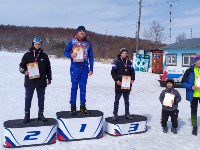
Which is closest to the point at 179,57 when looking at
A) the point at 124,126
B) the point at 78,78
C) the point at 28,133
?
the point at 124,126

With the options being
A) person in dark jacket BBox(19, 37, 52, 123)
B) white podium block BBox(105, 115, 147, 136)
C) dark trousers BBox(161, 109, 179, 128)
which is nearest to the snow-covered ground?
white podium block BBox(105, 115, 147, 136)

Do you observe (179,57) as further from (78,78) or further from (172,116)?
(78,78)

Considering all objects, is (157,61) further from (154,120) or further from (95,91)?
(154,120)

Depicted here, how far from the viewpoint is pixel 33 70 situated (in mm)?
5910

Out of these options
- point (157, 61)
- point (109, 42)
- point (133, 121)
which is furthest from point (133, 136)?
point (109, 42)

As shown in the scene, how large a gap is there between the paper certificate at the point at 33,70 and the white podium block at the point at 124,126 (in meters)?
2.02

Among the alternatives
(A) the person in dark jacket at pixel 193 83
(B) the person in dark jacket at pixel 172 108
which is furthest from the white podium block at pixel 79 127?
(A) the person in dark jacket at pixel 193 83

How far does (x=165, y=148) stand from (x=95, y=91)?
8.36 metres

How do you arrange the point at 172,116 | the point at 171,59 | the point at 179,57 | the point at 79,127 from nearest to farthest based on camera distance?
the point at 79,127 < the point at 172,116 < the point at 179,57 < the point at 171,59

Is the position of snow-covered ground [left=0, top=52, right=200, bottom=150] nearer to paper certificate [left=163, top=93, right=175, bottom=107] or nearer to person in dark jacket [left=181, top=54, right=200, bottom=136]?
paper certificate [left=163, top=93, right=175, bottom=107]

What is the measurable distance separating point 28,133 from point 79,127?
1079mm

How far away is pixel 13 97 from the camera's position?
1173 cm

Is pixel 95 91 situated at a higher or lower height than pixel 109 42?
lower

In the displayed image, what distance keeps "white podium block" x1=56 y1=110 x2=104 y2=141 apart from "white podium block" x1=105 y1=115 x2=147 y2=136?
0.32 m
